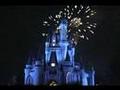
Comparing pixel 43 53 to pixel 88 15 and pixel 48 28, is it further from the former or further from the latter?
pixel 88 15

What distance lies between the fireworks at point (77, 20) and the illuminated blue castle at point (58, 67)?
16cm

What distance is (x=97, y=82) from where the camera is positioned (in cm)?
1025

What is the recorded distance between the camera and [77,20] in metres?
11.0

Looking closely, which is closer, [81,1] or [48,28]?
[81,1]

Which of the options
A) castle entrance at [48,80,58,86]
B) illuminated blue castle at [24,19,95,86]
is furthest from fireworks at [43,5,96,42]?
castle entrance at [48,80,58,86]

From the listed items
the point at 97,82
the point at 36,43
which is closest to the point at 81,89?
the point at 97,82

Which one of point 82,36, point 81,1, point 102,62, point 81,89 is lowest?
point 81,89

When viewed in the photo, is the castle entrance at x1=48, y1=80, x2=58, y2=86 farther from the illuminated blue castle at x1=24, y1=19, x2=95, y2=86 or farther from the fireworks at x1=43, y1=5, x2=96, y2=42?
the fireworks at x1=43, y1=5, x2=96, y2=42

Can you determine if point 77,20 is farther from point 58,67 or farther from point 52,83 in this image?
point 52,83

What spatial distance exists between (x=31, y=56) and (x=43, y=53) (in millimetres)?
323

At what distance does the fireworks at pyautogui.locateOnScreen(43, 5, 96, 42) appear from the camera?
10.7 meters

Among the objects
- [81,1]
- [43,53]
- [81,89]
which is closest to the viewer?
[81,89]

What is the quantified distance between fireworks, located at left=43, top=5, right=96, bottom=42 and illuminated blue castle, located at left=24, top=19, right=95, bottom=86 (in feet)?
0.53

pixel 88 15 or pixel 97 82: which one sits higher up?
pixel 88 15
